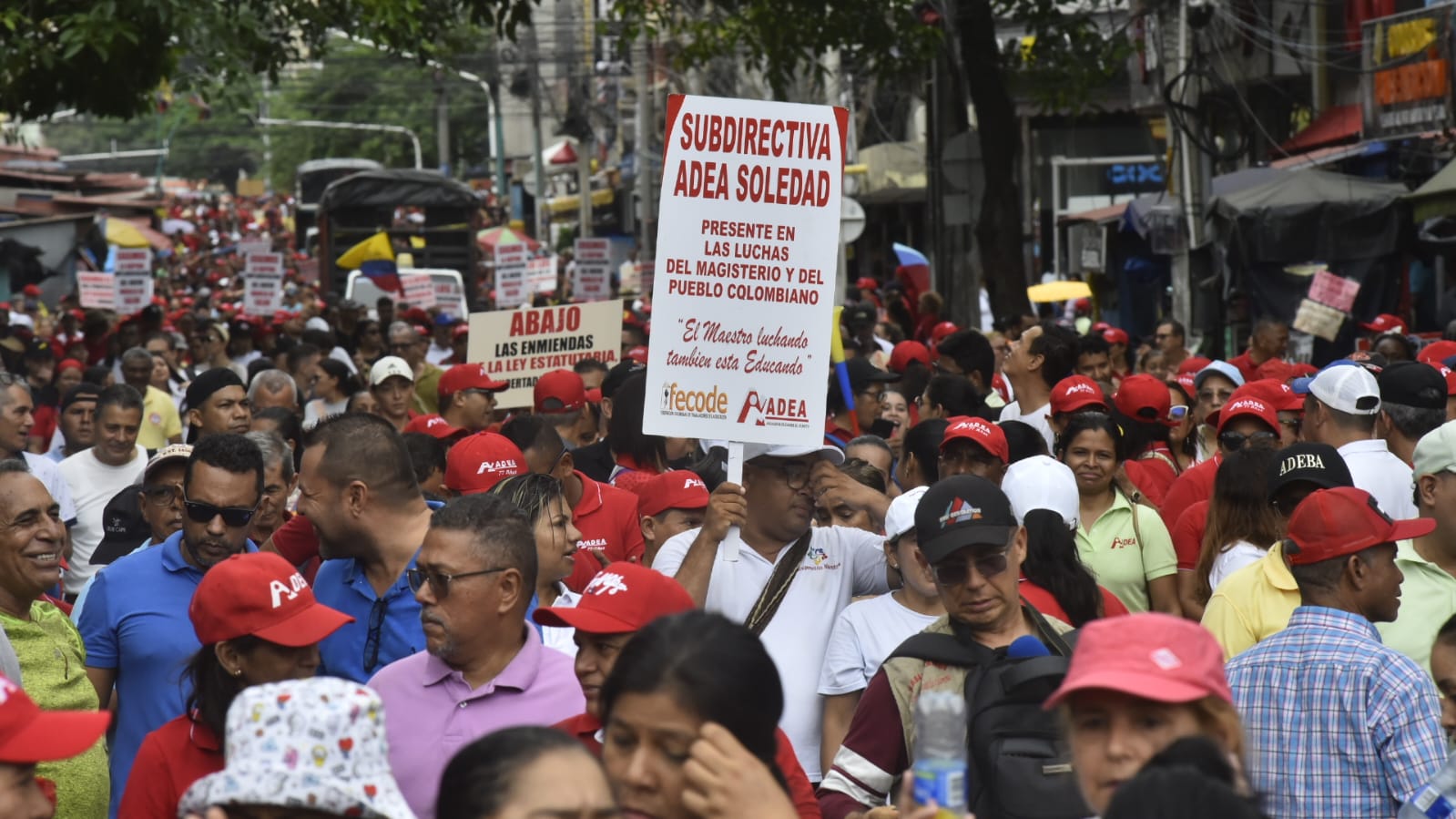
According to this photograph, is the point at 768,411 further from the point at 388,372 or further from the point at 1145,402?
the point at 388,372

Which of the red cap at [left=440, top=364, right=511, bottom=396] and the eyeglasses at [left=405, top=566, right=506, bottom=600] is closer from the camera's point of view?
the eyeglasses at [left=405, top=566, right=506, bottom=600]

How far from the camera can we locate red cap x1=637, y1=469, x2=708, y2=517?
23.7ft

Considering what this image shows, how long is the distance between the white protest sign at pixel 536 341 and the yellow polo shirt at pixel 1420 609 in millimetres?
7875

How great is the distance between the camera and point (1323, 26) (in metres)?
22.5

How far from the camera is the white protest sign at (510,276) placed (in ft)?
83.7

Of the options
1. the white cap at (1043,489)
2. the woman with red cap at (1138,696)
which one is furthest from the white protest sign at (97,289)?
the woman with red cap at (1138,696)

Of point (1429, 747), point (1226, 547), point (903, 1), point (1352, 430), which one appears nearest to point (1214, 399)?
point (1352, 430)

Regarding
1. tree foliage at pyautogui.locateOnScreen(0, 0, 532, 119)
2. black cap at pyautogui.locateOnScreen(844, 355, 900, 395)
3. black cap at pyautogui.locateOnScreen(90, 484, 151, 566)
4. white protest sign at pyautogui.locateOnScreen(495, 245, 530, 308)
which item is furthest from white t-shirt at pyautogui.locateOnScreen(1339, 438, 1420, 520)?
white protest sign at pyautogui.locateOnScreen(495, 245, 530, 308)

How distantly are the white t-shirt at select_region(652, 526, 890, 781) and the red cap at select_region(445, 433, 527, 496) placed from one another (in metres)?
1.32

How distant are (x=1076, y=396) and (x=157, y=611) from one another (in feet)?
14.2

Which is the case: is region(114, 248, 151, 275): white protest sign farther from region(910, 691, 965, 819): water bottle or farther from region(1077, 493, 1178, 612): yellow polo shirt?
region(910, 691, 965, 819): water bottle

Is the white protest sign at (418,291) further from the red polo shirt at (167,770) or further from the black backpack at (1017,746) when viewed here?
the black backpack at (1017,746)

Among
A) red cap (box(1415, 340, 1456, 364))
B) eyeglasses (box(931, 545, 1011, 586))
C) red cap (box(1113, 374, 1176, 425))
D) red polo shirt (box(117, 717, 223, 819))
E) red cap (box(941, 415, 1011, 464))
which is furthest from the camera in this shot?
red cap (box(1415, 340, 1456, 364))

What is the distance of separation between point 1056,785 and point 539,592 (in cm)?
225
